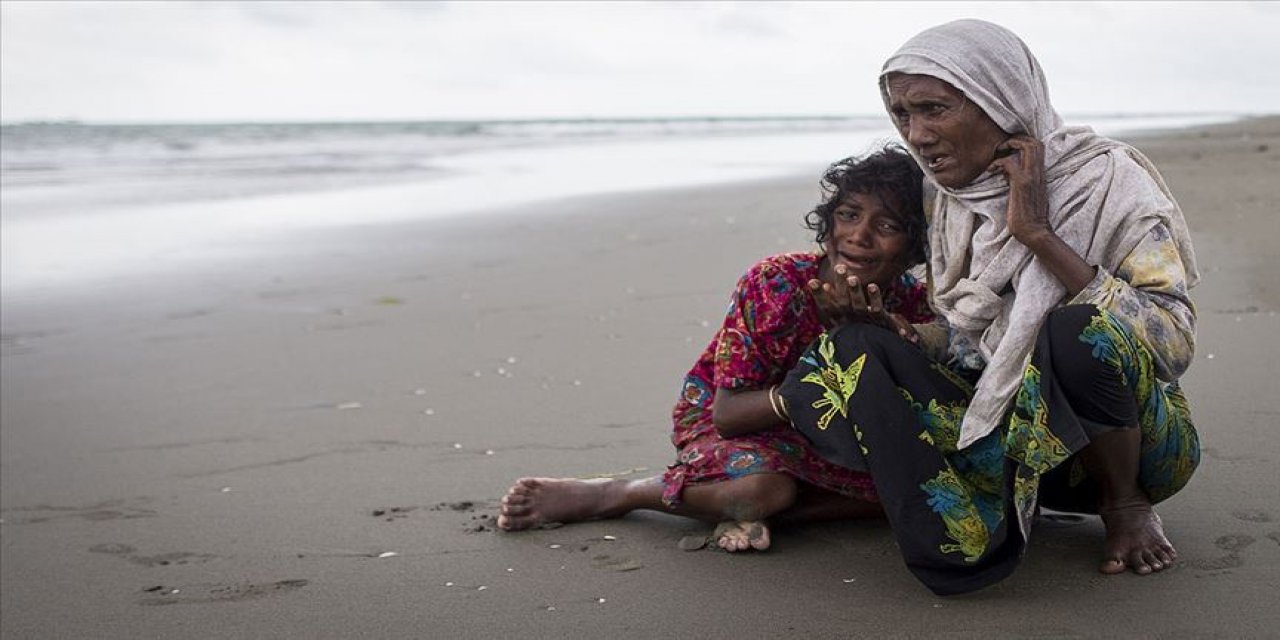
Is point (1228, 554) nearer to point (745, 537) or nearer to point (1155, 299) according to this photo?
point (1155, 299)

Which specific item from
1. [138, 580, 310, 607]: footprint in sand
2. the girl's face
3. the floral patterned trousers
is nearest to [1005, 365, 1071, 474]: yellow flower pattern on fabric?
the floral patterned trousers

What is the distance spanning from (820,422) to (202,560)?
5.46ft

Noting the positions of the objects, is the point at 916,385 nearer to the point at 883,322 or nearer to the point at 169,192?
the point at 883,322

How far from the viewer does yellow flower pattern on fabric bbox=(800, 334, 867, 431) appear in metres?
2.74

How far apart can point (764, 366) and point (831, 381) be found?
266 millimetres

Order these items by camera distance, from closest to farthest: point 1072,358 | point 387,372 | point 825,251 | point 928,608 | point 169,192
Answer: point 1072,358 < point 928,608 < point 825,251 < point 387,372 < point 169,192

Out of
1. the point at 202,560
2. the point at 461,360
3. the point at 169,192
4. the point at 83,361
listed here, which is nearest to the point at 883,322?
the point at 202,560

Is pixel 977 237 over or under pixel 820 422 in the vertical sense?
over

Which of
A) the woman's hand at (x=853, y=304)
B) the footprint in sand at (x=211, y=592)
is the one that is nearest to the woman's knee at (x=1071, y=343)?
the woman's hand at (x=853, y=304)

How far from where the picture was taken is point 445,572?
308 centimetres

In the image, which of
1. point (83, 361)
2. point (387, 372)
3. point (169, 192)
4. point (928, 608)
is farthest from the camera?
point (169, 192)

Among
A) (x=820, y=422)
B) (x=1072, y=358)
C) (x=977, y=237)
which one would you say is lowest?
(x=820, y=422)

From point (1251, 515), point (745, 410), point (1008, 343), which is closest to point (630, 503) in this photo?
point (745, 410)

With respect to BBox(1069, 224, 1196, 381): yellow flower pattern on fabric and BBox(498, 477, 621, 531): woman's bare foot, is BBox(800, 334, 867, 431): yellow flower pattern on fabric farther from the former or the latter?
BBox(498, 477, 621, 531): woman's bare foot
